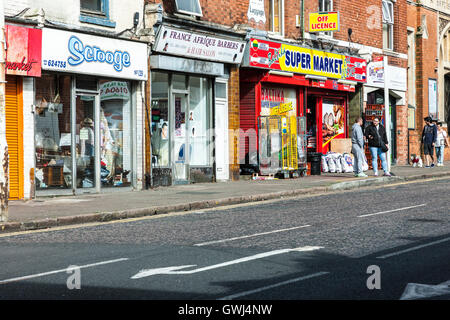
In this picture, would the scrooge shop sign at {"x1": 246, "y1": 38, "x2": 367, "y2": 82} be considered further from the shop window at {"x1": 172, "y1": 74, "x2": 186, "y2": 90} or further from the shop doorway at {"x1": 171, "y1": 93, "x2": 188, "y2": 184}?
the shop doorway at {"x1": 171, "y1": 93, "x2": 188, "y2": 184}

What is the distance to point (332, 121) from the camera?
28.2m

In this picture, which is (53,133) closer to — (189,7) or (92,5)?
(92,5)

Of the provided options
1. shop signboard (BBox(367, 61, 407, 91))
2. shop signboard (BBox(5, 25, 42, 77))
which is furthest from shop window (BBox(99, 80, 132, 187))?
shop signboard (BBox(367, 61, 407, 91))

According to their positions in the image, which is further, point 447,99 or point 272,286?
point 447,99

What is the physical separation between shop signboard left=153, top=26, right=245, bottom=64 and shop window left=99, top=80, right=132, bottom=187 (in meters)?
1.61

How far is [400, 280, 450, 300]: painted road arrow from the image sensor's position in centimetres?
590

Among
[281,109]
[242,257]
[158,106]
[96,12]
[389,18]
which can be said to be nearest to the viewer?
[242,257]

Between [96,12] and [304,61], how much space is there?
9.55 metres

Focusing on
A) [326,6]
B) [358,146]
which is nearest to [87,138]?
[358,146]

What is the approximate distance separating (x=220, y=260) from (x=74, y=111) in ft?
33.9

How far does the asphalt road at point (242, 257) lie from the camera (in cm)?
623

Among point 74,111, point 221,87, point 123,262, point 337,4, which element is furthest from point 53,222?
point 337,4

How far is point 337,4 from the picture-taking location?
90.6 feet

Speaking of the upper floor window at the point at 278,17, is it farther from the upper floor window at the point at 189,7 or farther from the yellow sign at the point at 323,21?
the upper floor window at the point at 189,7
